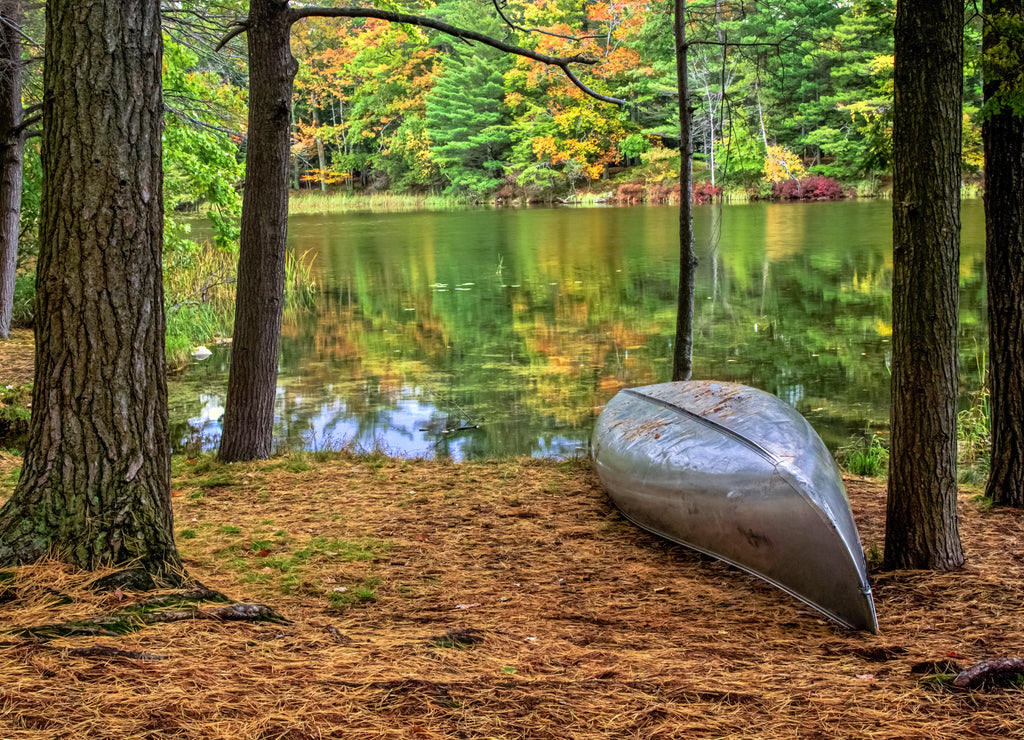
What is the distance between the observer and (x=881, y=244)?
17.7m

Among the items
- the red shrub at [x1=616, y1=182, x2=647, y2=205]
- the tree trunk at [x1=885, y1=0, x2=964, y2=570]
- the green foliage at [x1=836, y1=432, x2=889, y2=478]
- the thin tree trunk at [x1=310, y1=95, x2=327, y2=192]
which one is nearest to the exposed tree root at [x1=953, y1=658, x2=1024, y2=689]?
the tree trunk at [x1=885, y1=0, x2=964, y2=570]

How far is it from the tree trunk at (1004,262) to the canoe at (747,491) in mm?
1045

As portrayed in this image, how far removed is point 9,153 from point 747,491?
8829 millimetres

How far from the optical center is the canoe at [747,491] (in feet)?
10.9

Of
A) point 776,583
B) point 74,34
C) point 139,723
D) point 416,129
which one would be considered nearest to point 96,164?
point 74,34

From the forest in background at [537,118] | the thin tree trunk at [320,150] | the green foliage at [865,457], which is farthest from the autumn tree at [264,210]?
the thin tree trunk at [320,150]

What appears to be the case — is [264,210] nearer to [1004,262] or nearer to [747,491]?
[747,491]

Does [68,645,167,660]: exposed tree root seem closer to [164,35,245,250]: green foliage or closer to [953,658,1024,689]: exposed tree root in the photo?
[953,658,1024,689]: exposed tree root

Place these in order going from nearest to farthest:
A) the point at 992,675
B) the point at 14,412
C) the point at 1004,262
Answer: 1. the point at 992,675
2. the point at 1004,262
3. the point at 14,412

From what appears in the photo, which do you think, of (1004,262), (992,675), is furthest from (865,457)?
(992,675)

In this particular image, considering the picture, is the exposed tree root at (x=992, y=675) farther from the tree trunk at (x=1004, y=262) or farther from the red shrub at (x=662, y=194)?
the red shrub at (x=662, y=194)

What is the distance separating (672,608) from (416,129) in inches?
1569

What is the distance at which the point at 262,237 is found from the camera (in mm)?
5359

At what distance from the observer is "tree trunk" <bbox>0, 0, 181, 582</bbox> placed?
105 inches
